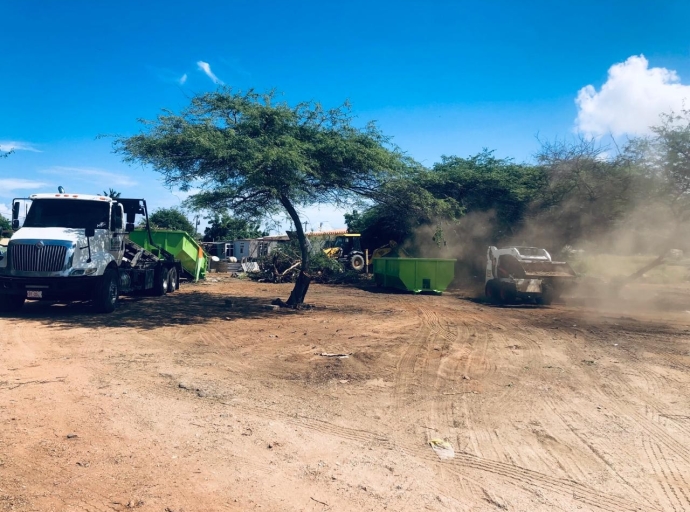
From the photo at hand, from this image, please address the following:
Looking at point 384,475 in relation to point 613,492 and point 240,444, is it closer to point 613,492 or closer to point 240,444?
point 240,444

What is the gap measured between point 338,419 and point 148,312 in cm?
985

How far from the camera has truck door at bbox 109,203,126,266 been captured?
13.8 meters

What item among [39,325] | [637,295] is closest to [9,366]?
[39,325]

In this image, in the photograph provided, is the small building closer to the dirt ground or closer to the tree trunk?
the tree trunk

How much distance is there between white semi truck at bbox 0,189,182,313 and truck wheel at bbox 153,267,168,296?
2.69 meters

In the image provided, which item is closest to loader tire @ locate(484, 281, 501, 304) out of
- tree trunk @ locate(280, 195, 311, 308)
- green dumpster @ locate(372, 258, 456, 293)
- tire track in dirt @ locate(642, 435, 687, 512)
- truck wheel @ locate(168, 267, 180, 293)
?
green dumpster @ locate(372, 258, 456, 293)

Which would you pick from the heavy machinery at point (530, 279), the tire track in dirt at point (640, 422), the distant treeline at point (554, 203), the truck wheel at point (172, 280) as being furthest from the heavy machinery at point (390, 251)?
the tire track in dirt at point (640, 422)

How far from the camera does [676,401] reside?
6625 mm

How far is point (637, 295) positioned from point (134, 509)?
64.3 ft

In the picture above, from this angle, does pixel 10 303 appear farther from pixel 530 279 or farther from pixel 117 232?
pixel 530 279

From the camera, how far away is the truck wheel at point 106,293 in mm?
12953

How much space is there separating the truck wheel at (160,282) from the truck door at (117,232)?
3496mm

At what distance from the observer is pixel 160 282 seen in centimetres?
1827

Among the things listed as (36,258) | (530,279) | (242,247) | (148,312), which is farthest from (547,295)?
(242,247)
